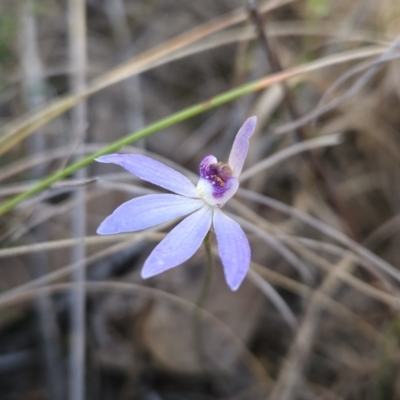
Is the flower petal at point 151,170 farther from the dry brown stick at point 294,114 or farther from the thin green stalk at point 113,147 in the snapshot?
the dry brown stick at point 294,114

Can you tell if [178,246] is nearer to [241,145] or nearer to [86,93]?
[241,145]

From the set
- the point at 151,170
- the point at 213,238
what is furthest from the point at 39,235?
the point at 151,170

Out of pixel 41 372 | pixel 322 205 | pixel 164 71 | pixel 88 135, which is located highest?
pixel 164 71

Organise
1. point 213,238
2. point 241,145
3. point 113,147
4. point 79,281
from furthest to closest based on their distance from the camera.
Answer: point 213,238, point 79,281, point 113,147, point 241,145

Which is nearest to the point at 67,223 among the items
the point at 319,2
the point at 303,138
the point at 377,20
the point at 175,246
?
the point at 303,138

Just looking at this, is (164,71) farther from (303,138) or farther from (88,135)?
(303,138)

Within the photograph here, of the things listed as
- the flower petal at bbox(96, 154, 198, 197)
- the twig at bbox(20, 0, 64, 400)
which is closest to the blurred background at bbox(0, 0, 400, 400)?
the twig at bbox(20, 0, 64, 400)

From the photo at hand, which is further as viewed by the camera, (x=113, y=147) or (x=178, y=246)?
(x=113, y=147)
